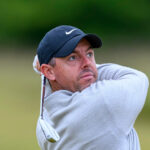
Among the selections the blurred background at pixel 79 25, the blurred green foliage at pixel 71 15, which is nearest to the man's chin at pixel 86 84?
the blurred background at pixel 79 25

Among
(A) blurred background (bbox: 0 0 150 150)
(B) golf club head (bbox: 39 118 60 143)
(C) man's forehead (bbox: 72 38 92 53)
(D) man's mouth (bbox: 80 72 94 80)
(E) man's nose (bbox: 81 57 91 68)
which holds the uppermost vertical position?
(C) man's forehead (bbox: 72 38 92 53)

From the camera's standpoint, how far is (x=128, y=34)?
962 centimetres

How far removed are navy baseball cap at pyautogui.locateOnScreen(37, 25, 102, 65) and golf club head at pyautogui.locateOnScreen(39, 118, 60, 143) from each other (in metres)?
0.21

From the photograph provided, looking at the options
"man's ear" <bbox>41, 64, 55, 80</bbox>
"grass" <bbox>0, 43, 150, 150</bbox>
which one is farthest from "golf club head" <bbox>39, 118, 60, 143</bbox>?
"grass" <bbox>0, 43, 150, 150</bbox>

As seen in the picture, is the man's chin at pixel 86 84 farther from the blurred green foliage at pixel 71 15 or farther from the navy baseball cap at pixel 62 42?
the blurred green foliage at pixel 71 15

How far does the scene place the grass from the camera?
188 inches

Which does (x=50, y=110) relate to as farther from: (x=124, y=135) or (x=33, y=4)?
(x=33, y=4)

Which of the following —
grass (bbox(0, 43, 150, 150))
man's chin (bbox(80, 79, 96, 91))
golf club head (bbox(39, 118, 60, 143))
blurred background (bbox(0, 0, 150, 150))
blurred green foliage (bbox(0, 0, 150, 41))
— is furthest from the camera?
blurred green foliage (bbox(0, 0, 150, 41))

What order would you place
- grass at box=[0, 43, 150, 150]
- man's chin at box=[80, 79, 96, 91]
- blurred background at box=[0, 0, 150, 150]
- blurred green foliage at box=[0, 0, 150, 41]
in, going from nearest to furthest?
man's chin at box=[80, 79, 96, 91], grass at box=[0, 43, 150, 150], blurred background at box=[0, 0, 150, 150], blurred green foliage at box=[0, 0, 150, 41]

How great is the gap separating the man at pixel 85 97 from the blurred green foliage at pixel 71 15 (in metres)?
7.54

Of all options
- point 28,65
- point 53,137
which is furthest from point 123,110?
point 28,65

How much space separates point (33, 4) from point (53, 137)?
7.99m

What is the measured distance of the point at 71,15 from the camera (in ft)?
30.6

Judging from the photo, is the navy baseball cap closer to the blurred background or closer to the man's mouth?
the man's mouth
